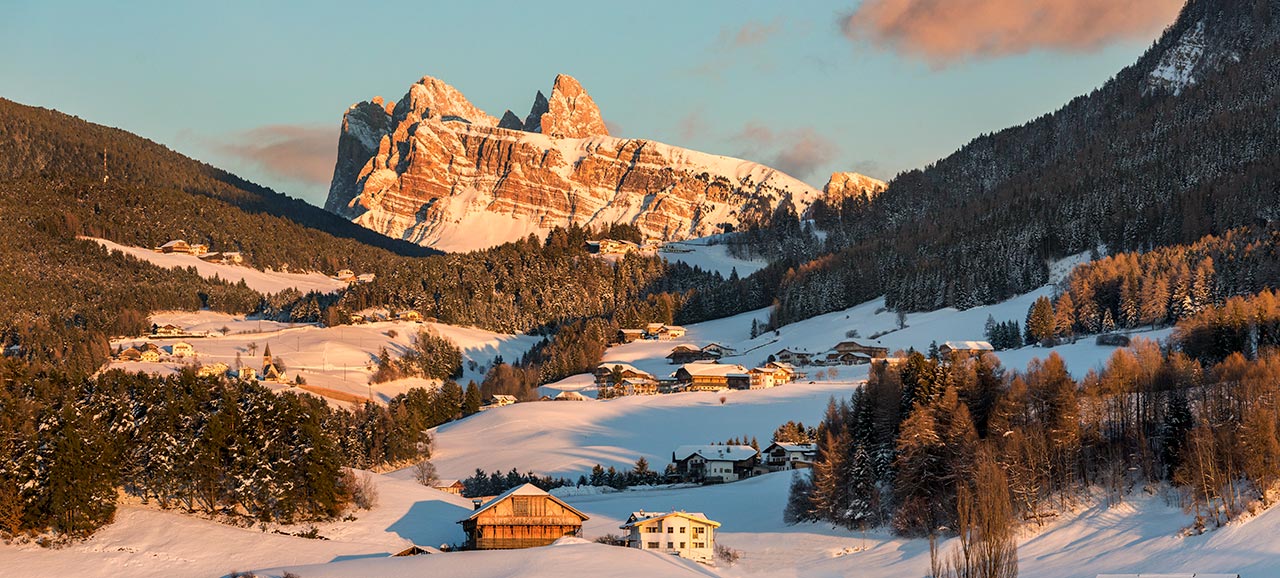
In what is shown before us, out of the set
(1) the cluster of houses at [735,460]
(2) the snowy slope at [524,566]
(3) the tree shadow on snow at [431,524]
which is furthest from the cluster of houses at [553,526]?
(1) the cluster of houses at [735,460]

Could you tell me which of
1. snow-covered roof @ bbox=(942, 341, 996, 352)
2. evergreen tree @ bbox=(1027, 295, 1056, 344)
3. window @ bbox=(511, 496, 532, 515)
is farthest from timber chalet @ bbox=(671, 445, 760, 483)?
evergreen tree @ bbox=(1027, 295, 1056, 344)

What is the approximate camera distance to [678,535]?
70875mm

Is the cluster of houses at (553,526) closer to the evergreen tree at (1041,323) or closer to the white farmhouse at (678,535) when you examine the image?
the white farmhouse at (678,535)

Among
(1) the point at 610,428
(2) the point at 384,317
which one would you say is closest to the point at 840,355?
(1) the point at 610,428

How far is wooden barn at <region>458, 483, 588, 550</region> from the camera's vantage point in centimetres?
7269

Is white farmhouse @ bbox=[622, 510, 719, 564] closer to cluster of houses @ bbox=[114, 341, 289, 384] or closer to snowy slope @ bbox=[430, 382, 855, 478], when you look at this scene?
snowy slope @ bbox=[430, 382, 855, 478]

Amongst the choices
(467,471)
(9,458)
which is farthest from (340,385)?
(9,458)

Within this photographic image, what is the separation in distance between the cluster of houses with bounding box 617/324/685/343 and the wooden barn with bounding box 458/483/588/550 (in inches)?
4532

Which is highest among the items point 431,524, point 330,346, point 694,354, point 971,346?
point 330,346

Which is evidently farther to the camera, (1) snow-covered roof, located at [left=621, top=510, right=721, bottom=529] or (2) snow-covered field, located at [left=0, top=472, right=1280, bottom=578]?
(1) snow-covered roof, located at [left=621, top=510, right=721, bottom=529]

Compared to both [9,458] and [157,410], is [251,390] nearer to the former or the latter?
[157,410]

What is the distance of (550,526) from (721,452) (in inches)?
1172

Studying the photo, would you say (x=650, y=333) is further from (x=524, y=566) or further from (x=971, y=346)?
(x=524, y=566)

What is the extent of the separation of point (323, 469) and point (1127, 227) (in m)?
124
